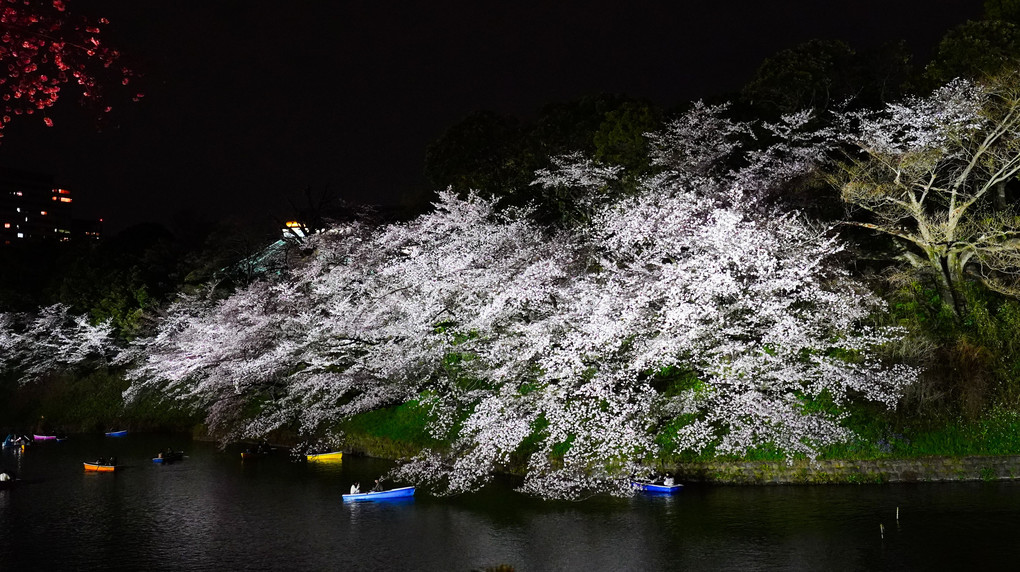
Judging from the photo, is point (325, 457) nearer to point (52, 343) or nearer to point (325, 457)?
point (325, 457)

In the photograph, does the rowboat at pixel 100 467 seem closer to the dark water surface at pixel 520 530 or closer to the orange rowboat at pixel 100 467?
the orange rowboat at pixel 100 467

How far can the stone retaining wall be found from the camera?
18.0m

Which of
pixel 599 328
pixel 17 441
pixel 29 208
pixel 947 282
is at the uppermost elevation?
pixel 29 208

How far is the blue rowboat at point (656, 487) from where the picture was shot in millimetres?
18344

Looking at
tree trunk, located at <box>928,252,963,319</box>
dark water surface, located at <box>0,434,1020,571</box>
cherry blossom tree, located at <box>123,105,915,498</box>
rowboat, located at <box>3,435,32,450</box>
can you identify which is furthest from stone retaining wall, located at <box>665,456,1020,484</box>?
rowboat, located at <box>3,435,32,450</box>

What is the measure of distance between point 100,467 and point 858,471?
75.6ft

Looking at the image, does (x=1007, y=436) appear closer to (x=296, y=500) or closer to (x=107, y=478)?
(x=296, y=500)

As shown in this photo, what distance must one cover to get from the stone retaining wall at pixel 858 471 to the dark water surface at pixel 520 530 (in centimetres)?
43

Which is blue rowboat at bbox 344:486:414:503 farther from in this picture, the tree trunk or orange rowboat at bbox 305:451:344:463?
the tree trunk

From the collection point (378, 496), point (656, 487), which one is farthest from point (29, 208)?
point (656, 487)

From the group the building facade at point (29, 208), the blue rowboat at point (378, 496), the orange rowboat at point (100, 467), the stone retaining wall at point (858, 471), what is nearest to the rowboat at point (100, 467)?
the orange rowboat at point (100, 467)

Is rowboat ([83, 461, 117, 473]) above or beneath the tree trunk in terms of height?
beneath

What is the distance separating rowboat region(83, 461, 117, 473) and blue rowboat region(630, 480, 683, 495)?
17.6 meters

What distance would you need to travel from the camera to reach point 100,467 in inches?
1025
